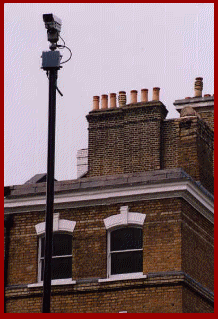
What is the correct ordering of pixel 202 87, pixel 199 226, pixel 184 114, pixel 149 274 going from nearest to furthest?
pixel 149 274 → pixel 199 226 → pixel 184 114 → pixel 202 87

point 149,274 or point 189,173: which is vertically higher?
point 189,173

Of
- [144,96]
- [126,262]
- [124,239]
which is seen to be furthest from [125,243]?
[144,96]

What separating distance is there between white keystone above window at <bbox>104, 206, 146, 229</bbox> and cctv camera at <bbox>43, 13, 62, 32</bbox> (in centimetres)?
1182

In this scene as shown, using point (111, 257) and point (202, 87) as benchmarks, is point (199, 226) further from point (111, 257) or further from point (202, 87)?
point (202, 87)

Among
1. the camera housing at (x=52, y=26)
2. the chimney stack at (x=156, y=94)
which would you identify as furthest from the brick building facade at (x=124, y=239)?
the camera housing at (x=52, y=26)

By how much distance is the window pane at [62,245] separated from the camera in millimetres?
27969

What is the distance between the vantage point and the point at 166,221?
26844 millimetres

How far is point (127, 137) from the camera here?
31031 mm

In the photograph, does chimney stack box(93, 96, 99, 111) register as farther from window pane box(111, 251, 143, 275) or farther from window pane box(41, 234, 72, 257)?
window pane box(111, 251, 143, 275)

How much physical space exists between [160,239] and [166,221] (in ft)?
1.79

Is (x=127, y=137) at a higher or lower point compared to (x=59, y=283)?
higher

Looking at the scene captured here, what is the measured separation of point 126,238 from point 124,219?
1.82 ft

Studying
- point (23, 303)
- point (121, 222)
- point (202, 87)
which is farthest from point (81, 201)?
point (202, 87)

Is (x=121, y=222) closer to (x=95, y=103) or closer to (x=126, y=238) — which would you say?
(x=126, y=238)
